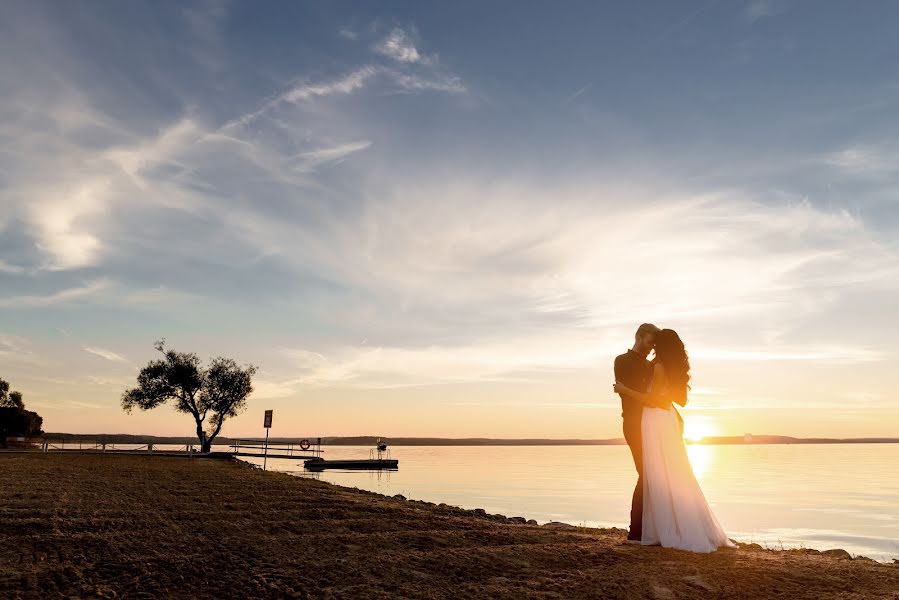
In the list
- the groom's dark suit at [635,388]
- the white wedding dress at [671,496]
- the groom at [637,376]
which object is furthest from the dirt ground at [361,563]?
the groom at [637,376]

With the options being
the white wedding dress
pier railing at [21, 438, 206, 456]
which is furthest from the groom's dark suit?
pier railing at [21, 438, 206, 456]

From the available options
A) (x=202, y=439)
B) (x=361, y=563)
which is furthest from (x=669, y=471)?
(x=202, y=439)

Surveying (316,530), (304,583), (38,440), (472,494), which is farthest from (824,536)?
(38,440)

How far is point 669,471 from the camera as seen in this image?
30.9ft

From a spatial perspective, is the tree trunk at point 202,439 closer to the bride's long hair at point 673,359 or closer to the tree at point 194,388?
the tree at point 194,388

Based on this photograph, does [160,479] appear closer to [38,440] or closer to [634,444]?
[634,444]

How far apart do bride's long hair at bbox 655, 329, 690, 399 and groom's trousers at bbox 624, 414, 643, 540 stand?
2.51 feet

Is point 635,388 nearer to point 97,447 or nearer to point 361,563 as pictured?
point 361,563

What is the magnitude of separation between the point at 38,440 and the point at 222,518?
68.0 metres

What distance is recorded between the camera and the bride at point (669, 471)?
9062 mm

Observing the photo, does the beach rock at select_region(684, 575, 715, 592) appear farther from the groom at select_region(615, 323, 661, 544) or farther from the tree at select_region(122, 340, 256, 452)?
the tree at select_region(122, 340, 256, 452)

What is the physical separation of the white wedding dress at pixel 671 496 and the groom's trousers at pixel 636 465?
11 centimetres

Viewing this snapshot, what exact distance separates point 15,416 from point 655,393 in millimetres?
76285

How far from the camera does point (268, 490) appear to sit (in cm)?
1838
